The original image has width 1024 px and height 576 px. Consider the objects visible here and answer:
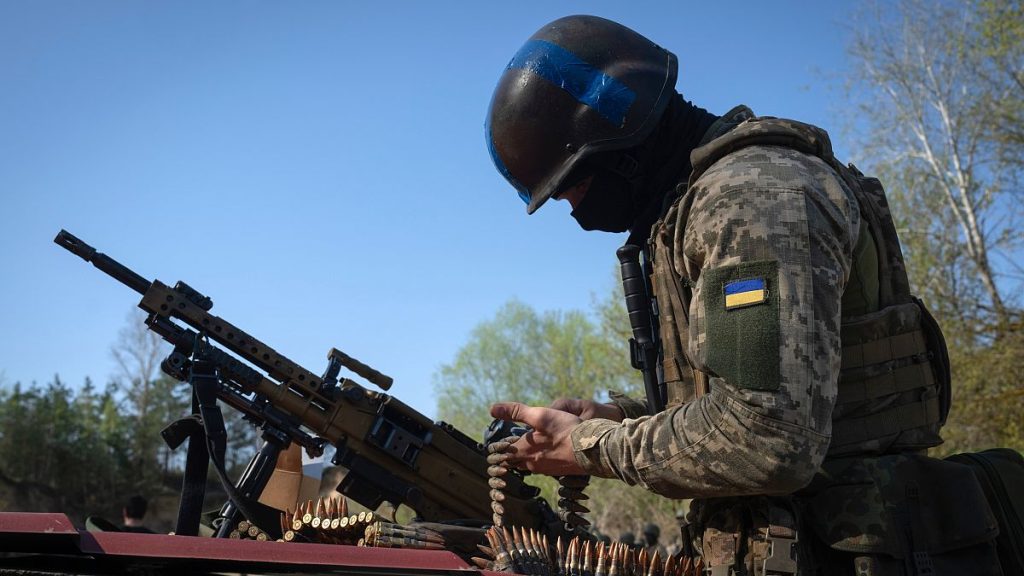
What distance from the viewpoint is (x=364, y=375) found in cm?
569

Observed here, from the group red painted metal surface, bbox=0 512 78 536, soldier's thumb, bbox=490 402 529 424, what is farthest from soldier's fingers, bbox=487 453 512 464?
red painted metal surface, bbox=0 512 78 536

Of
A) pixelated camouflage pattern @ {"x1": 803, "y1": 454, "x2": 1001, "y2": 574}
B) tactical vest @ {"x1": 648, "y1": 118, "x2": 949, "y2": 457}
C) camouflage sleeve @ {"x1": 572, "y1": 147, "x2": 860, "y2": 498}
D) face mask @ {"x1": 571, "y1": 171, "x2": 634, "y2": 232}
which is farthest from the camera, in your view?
face mask @ {"x1": 571, "y1": 171, "x2": 634, "y2": 232}

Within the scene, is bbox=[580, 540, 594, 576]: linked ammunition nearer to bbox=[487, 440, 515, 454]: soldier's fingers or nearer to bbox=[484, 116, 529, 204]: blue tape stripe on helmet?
bbox=[487, 440, 515, 454]: soldier's fingers

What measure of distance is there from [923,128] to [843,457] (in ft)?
83.4

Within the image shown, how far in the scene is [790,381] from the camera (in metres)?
2.20

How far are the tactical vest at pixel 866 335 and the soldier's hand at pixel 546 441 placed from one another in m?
0.35

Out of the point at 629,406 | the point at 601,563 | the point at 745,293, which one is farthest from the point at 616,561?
the point at 629,406

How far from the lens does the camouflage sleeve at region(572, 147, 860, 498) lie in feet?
7.24

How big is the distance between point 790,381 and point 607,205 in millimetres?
1342

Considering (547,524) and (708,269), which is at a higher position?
(708,269)

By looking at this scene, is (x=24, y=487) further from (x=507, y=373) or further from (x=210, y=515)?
(x=210, y=515)

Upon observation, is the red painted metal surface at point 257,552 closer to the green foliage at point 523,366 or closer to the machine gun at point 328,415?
the machine gun at point 328,415

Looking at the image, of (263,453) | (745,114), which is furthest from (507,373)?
(745,114)

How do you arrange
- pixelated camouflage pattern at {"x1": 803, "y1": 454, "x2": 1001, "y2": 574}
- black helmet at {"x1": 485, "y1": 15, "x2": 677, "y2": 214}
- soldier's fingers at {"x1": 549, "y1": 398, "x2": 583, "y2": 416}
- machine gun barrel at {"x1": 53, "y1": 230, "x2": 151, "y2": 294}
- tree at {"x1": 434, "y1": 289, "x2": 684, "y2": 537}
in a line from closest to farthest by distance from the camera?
pixelated camouflage pattern at {"x1": 803, "y1": 454, "x2": 1001, "y2": 574} < black helmet at {"x1": 485, "y1": 15, "x2": 677, "y2": 214} < soldier's fingers at {"x1": 549, "y1": 398, "x2": 583, "y2": 416} < machine gun barrel at {"x1": 53, "y1": 230, "x2": 151, "y2": 294} < tree at {"x1": 434, "y1": 289, "x2": 684, "y2": 537}
